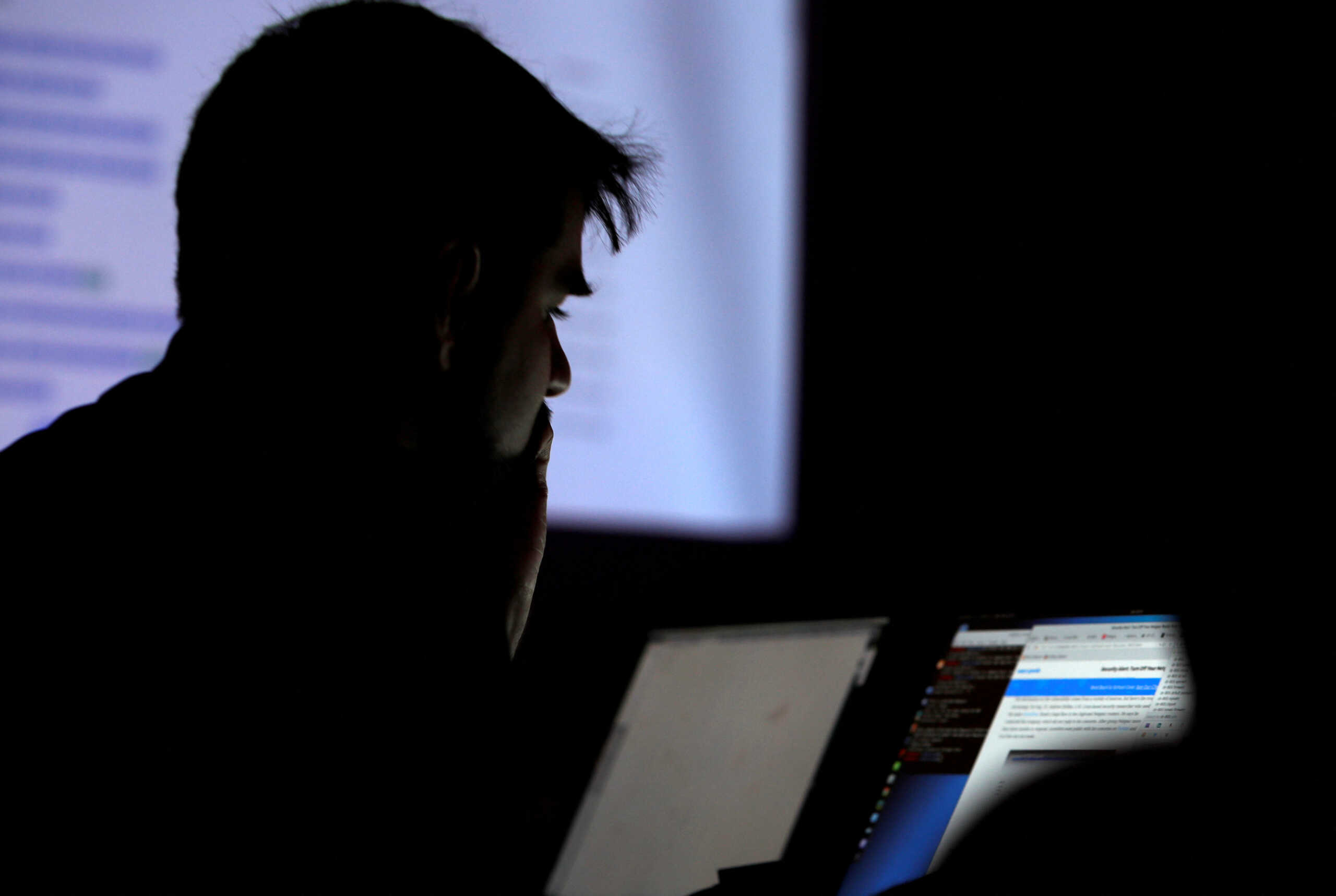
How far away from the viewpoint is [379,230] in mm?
653

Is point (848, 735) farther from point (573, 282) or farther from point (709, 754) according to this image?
point (573, 282)

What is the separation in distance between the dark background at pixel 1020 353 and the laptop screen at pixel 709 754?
1.7 inches

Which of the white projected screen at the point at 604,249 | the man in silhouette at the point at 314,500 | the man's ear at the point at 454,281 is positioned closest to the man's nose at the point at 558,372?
the man in silhouette at the point at 314,500

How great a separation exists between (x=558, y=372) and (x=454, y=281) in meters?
0.14

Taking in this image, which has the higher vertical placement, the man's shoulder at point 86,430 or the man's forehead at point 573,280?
the man's forehead at point 573,280

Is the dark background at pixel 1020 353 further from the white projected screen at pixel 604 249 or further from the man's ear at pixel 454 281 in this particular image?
the man's ear at pixel 454 281

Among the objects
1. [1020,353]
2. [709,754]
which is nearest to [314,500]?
[709,754]

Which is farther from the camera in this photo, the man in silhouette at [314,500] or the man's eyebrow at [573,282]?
the man's eyebrow at [573,282]

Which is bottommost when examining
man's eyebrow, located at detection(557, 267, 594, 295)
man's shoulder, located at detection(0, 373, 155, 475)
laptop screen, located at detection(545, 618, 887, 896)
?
laptop screen, located at detection(545, 618, 887, 896)

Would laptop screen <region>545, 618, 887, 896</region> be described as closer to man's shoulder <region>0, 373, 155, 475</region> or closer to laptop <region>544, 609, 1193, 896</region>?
laptop <region>544, 609, 1193, 896</region>

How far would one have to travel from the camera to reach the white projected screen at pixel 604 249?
1.29 m

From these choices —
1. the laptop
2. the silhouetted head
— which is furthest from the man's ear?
the laptop

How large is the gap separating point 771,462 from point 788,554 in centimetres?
15

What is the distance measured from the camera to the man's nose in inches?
30.9
